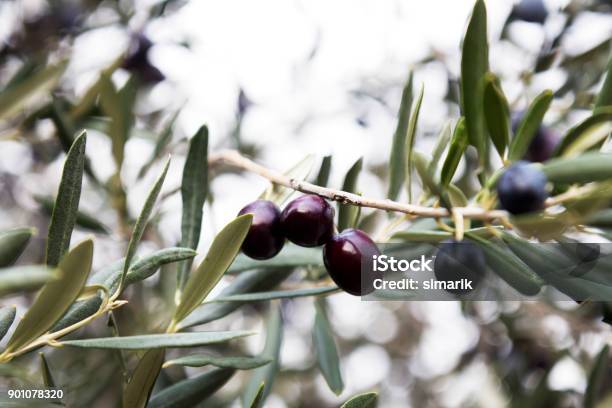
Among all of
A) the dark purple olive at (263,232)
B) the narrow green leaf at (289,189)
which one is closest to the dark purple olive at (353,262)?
the dark purple olive at (263,232)

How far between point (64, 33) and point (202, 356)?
164cm

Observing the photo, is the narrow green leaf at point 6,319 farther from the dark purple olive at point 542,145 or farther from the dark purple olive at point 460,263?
the dark purple olive at point 542,145

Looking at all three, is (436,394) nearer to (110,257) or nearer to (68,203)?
(110,257)

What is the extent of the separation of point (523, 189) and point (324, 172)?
0.52 metres

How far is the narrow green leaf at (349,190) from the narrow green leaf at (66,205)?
53cm

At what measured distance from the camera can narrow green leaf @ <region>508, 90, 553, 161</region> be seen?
3.18 ft

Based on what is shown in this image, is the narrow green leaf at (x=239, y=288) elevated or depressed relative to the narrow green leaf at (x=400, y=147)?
depressed

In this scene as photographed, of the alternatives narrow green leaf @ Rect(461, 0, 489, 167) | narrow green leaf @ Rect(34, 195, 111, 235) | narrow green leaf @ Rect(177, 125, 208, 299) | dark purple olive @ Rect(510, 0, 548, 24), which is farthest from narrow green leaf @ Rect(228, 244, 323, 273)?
dark purple olive @ Rect(510, 0, 548, 24)

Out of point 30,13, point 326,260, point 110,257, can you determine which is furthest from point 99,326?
point 326,260

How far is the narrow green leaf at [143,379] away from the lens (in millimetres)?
956

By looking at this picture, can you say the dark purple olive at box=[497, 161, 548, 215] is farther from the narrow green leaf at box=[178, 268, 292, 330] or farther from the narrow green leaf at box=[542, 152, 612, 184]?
Answer: the narrow green leaf at box=[178, 268, 292, 330]

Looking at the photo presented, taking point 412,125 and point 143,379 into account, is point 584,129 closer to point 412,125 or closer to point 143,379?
point 412,125

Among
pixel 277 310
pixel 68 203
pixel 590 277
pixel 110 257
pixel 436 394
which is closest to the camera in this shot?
pixel 68 203

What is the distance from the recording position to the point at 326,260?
1045 mm
